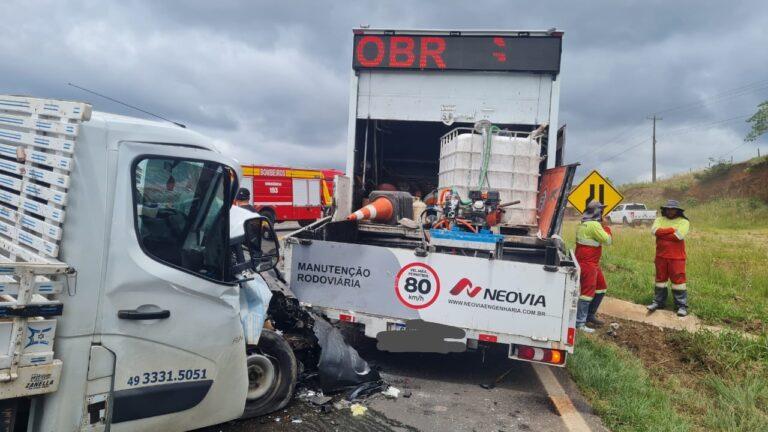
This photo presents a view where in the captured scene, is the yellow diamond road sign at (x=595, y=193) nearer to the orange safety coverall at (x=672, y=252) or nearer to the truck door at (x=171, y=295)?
the orange safety coverall at (x=672, y=252)

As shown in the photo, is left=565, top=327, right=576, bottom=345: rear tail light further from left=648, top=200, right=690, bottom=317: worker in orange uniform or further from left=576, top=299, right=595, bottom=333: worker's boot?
left=648, top=200, right=690, bottom=317: worker in orange uniform

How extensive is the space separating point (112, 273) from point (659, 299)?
25.4ft

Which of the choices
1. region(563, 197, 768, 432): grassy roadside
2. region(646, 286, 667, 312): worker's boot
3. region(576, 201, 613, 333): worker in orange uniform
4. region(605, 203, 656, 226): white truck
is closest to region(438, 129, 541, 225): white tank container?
region(576, 201, 613, 333): worker in orange uniform

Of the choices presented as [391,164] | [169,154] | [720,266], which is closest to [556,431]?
[169,154]

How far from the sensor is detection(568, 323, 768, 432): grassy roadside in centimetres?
402

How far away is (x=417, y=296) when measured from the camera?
4.61m

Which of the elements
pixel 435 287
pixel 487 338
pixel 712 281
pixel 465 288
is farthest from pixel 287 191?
pixel 487 338

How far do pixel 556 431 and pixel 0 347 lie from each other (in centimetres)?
355

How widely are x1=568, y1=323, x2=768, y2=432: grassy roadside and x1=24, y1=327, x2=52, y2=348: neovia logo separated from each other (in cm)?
382

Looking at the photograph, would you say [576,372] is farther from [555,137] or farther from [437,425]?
[555,137]

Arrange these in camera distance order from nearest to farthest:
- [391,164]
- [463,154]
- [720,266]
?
[463,154]
[391,164]
[720,266]

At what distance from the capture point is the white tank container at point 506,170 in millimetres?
6848

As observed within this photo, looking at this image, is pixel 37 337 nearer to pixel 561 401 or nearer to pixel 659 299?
pixel 561 401

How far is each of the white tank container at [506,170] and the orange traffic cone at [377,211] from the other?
96 centimetres
